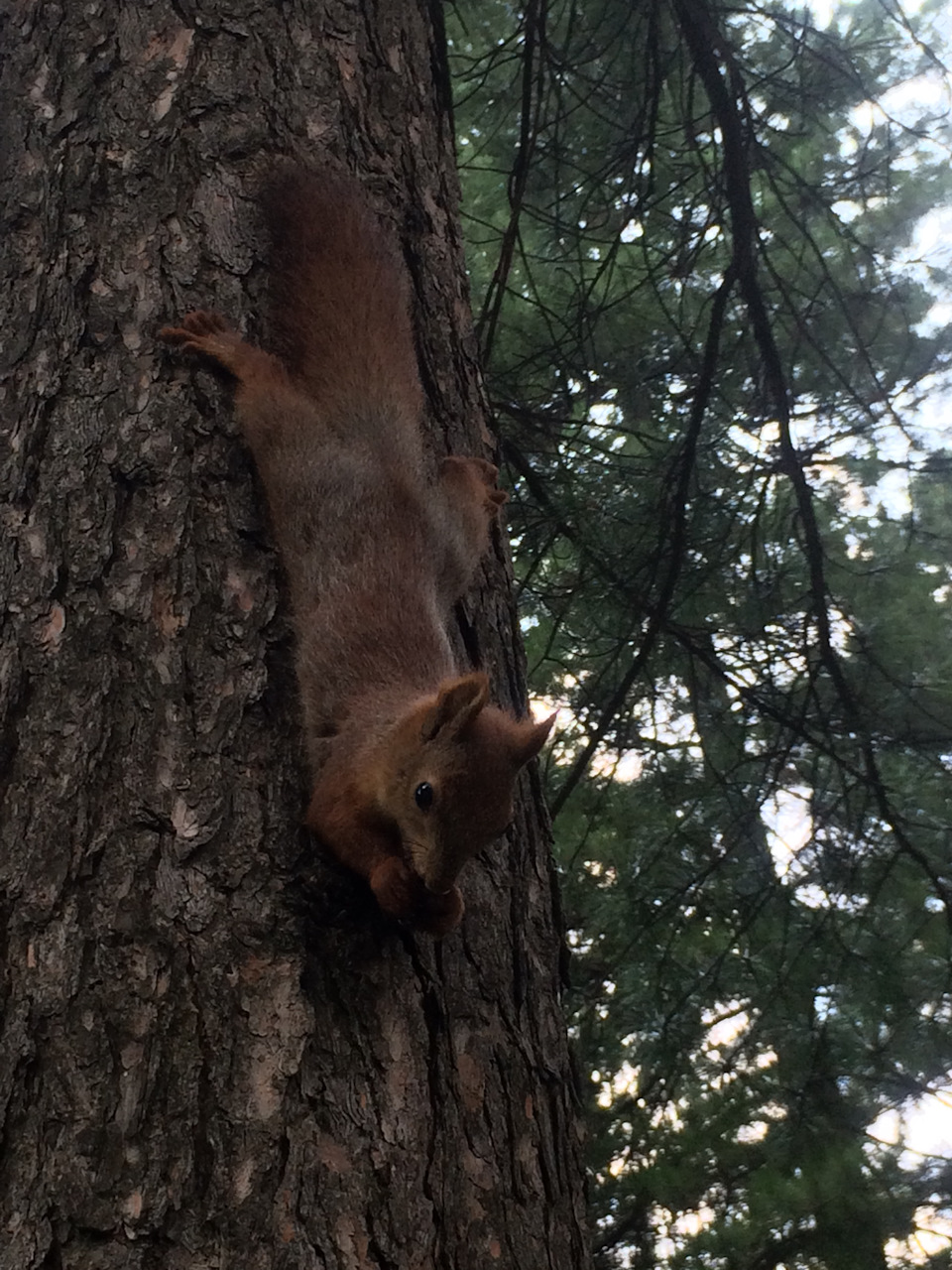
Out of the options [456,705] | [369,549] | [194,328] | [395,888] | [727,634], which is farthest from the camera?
[727,634]

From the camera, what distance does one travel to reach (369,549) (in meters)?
1.79

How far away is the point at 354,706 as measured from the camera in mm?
1596

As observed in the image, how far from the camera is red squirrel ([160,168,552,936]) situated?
1441mm

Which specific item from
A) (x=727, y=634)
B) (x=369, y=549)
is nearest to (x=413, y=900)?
(x=369, y=549)

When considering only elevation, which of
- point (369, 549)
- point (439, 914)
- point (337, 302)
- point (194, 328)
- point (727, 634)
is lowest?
point (439, 914)

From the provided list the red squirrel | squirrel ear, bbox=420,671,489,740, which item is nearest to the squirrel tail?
the red squirrel

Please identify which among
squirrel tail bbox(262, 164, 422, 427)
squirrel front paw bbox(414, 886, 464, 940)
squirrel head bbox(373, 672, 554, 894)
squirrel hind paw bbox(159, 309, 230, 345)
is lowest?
squirrel front paw bbox(414, 886, 464, 940)

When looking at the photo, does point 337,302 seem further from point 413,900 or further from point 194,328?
point 413,900

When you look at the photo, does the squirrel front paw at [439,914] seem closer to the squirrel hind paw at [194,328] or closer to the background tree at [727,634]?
the squirrel hind paw at [194,328]

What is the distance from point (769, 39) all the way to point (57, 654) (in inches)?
131

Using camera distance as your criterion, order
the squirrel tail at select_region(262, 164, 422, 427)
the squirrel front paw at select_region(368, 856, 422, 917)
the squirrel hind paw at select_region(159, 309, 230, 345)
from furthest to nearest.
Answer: the squirrel tail at select_region(262, 164, 422, 427) < the squirrel hind paw at select_region(159, 309, 230, 345) < the squirrel front paw at select_region(368, 856, 422, 917)

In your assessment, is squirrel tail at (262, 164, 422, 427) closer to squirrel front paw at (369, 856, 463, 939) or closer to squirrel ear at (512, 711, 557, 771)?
squirrel ear at (512, 711, 557, 771)

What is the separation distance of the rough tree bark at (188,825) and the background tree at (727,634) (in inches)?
51.9

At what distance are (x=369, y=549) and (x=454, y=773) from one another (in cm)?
47
